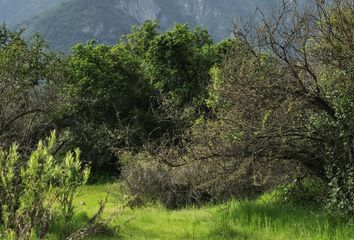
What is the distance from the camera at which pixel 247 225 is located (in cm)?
1150

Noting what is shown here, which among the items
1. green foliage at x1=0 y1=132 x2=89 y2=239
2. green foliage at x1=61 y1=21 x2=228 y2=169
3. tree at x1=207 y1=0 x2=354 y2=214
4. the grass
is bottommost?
the grass

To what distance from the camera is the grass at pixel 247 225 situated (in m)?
10.3

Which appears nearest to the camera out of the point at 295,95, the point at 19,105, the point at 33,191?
the point at 33,191

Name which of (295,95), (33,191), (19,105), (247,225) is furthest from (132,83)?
(33,191)

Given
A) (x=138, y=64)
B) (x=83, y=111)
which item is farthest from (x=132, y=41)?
(x=83, y=111)

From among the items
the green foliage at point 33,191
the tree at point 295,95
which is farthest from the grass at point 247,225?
the green foliage at point 33,191

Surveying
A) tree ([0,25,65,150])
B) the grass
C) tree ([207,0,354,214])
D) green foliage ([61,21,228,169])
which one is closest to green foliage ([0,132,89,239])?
the grass

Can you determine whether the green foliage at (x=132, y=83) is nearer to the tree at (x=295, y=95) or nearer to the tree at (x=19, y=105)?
the tree at (x=19, y=105)

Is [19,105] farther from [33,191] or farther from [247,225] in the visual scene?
[33,191]

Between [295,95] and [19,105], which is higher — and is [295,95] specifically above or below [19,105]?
below

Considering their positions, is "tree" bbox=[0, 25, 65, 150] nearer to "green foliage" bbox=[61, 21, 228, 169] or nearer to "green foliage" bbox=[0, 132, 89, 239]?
"green foliage" bbox=[0, 132, 89, 239]

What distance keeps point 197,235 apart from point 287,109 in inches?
126

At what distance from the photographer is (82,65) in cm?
4041

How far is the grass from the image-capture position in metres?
10.3
